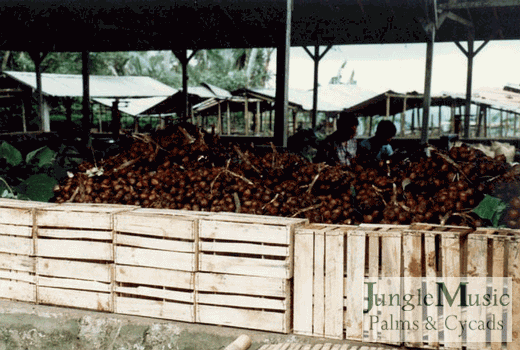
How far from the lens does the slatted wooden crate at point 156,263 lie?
3.91 meters

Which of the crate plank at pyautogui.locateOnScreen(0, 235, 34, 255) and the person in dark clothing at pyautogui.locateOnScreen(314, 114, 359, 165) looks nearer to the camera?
the crate plank at pyautogui.locateOnScreen(0, 235, 34, 255)

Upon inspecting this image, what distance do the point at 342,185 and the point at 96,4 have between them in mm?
7514

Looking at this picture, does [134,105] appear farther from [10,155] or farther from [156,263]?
[156,263]

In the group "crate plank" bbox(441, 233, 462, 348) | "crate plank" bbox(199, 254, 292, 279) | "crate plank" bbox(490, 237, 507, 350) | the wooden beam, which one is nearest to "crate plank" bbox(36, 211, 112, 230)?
"crate plank" bbox(199, 254, 292, 279)

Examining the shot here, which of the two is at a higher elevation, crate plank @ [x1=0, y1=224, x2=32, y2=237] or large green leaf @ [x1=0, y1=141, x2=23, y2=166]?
large green leaf @ [x1=0, y1=141, x2=23, y2=166]

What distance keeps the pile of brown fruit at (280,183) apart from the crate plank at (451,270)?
1.68ft

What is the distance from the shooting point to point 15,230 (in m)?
4.37

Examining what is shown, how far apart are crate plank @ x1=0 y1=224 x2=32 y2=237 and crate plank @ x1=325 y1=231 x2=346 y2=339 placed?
2.27m

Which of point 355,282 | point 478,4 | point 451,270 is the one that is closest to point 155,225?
point 355,282

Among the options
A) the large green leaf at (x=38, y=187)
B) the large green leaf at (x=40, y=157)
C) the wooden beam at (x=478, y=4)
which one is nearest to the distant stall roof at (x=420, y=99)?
the wooden beam at (x=478, y=4)

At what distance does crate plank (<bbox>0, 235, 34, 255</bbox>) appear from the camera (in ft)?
14.2

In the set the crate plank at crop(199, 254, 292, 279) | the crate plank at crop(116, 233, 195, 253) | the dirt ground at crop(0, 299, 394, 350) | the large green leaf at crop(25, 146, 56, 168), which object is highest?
the large green leaf at crop(25, 146, 56, 168)

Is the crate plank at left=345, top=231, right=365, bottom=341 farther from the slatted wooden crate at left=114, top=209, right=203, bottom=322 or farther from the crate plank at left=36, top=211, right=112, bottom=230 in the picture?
the crate plank at left=36, top=211, right=112, bottom=230

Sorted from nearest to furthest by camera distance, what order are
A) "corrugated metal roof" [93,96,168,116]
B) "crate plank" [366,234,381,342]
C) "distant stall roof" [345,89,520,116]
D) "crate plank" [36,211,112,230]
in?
1. "crate plank" [366,234,381,342]
2. "crate plank" [36,211,112,230]
3. "distant stall roof" [345,89,520,116]
4. "corrugated metal roof" [93,96,168,116]
